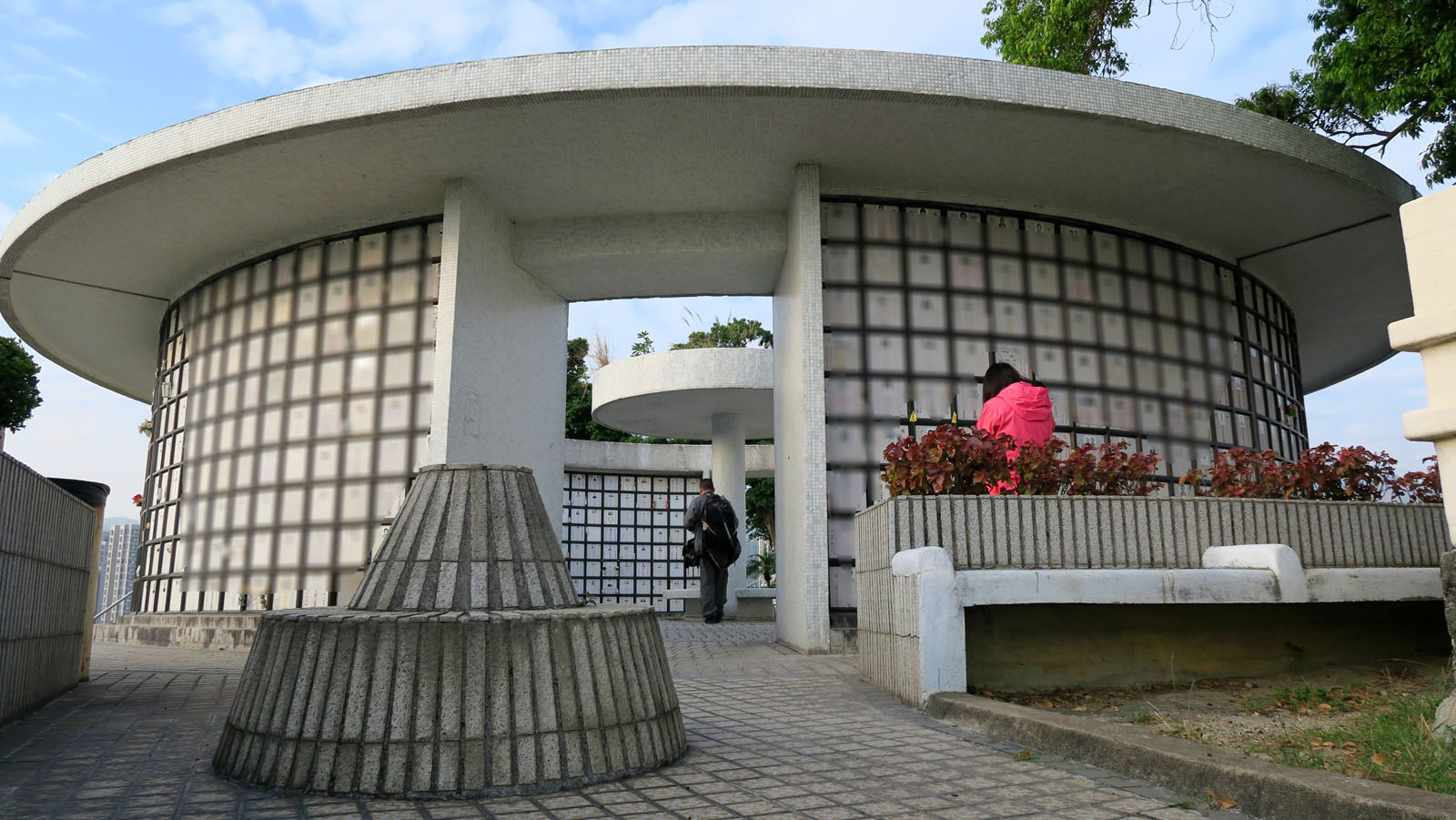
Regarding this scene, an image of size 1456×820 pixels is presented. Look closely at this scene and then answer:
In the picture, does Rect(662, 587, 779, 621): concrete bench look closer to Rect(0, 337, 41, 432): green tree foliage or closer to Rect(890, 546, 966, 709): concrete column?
Rect(890, 546, 966, 709): concrete column

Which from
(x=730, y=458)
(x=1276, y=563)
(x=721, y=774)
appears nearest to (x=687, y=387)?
(x=730, y=458)

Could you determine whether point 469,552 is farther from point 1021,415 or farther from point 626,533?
point 626,533

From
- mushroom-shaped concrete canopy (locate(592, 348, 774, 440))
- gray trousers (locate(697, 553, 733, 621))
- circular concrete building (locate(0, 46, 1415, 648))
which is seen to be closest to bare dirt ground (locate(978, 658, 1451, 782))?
circular concrete building (locate(0, 46, 1415, 648))

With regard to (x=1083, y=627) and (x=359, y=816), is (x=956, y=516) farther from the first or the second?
(x=359, y=816)

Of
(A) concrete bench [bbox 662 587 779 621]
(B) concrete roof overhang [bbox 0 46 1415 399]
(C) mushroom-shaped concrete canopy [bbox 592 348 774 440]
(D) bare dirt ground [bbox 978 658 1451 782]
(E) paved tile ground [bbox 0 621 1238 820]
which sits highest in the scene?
(B) concrete roof overhang [bbox 0 46 1415 399]

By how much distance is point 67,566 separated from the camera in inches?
213

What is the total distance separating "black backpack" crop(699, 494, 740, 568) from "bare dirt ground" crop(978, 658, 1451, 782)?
23.2 feet

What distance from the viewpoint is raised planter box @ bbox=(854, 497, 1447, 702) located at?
4.42m

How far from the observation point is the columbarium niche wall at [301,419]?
877 centimetres

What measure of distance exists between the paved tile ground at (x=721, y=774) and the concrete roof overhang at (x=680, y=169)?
174 inches

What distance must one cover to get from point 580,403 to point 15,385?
40.0ft

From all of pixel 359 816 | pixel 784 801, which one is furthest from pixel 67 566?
pixel 784 801

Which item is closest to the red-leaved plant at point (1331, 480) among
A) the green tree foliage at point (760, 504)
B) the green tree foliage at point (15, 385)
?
the green tree foliage at point (760, 504)

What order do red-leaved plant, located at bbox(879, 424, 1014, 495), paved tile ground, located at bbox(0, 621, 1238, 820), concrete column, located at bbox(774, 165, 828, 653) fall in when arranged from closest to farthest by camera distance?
paved tile ground, located at bbox(0, 621, 1238, 820) → red-leaved plant, located at bbox(879, 424, 1014, 495) → concrete column, located at bbox(774, 165, 828, 653)
